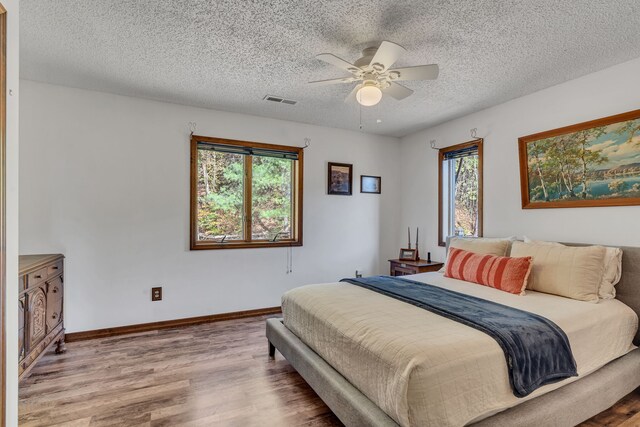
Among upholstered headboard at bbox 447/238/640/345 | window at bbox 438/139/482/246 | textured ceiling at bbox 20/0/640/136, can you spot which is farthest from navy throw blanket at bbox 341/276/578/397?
window at bbox 438/139/482/246

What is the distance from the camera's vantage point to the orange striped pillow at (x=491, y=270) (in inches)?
99.1

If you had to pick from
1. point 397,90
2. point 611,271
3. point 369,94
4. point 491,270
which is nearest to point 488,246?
point 491,270

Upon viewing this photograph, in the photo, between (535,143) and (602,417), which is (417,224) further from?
(602,417)

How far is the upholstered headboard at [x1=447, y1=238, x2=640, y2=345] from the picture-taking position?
93.0 inches

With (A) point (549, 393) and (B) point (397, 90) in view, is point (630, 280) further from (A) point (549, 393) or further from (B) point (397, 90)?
(B) point (397, 90)

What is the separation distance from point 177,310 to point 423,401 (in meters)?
3.00

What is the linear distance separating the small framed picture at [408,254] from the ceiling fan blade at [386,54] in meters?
2.90

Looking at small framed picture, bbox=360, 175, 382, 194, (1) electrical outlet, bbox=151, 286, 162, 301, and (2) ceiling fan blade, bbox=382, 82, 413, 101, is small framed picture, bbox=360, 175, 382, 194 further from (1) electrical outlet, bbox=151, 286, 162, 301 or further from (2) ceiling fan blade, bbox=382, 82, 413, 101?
(1) electrical outlet, bbox=151, 286, 162, 301

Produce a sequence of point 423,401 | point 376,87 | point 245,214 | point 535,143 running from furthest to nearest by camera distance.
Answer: point 245,214, point 535,143, point 376,87, point 423,401

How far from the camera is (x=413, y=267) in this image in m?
4.06

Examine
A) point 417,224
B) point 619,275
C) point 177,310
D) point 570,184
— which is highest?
point 570,184

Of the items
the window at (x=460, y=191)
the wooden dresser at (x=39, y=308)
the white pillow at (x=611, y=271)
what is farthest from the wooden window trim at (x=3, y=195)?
the window at (x=460, y=191)

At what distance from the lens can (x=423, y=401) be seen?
1.38 m

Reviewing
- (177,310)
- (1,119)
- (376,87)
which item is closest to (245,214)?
(177,310)
